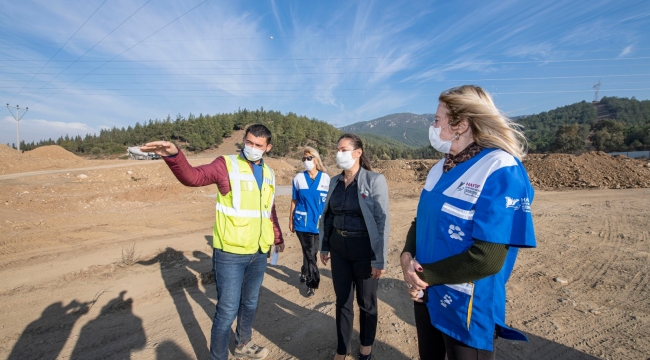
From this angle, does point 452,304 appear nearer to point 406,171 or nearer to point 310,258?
point 310,258

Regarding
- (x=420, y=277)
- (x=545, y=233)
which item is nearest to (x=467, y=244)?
(x=420, y=277)

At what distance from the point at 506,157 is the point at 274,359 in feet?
9.64

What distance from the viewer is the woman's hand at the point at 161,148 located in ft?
6.31

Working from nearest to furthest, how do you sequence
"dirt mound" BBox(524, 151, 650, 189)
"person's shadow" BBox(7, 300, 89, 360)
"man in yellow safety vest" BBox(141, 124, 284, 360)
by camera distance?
1. "man in yellow safety vest" BBox(141, 124, 284, 360)
2. "person's shadow" BBox(7, 300, 89, 360)
3. "dirt mound" BBox(524, 151, 650, 189)

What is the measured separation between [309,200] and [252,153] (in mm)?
1821

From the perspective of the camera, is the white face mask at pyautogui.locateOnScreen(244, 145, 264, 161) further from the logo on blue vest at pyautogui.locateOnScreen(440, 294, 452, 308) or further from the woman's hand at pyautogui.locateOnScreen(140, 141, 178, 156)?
the logo on blue vest at pyautogui.locateOnScreen(440, 294, 452, 308)

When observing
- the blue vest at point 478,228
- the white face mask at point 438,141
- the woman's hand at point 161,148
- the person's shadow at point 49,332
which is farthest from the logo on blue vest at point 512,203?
the person's shadow at point 49,332

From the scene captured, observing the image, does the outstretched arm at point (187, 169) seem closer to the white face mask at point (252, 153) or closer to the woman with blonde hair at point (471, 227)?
the white face mask at point (252, 153)

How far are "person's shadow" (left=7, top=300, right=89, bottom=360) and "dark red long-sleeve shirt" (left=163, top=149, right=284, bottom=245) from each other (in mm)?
2717

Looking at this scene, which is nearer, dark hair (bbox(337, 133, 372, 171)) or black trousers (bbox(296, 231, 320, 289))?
dark hair (bbox(337, 133, 372, 171))

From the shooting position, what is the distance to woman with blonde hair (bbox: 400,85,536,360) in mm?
1305

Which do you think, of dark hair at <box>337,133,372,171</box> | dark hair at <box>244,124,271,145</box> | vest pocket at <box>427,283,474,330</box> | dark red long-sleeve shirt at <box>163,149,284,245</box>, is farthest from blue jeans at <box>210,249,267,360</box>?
vest pocket at <box>427,283,474,330</box>

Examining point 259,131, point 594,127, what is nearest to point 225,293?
point 259,131

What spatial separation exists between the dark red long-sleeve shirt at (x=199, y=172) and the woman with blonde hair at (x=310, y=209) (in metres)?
1.77
